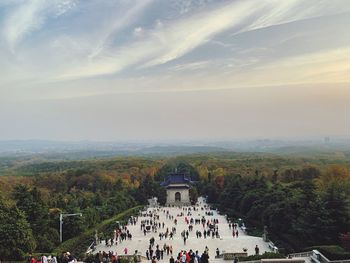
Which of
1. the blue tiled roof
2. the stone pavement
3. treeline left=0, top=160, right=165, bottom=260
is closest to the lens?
treeline left=0, top=160, right=165, bottom=260

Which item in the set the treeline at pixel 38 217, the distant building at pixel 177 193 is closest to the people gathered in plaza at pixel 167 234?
the treeline at pixel 38 217

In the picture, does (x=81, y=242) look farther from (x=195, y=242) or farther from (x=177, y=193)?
(x=177, y=193)

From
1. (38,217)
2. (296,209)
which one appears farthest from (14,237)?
(296,209)

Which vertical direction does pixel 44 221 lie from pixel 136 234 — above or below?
above

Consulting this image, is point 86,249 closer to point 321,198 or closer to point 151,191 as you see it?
point 321,198

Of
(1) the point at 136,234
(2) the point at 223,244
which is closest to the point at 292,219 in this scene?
(2) the point at 223,244

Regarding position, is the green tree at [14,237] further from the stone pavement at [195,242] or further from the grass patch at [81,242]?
the stone pavement at [195,242]

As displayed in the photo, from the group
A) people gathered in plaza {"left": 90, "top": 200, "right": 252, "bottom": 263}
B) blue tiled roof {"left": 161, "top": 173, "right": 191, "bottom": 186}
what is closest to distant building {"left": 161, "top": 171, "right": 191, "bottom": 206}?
blue tiled roof {"left": 161, "top": 173, "right": 191, "bottom": 186}

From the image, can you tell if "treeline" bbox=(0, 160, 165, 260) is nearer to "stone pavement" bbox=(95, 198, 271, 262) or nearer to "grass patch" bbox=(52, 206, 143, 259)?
"grass patch" bbox=(52, 206, 143, 259)
